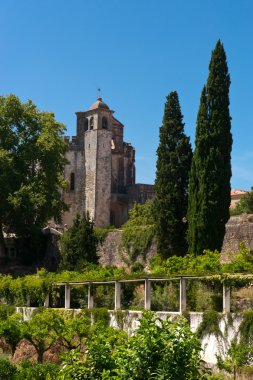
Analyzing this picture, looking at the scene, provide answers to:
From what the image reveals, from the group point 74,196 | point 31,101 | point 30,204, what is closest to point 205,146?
point 30,204

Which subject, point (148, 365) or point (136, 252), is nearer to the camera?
point (148, 365)

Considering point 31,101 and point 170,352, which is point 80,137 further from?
point 170,352

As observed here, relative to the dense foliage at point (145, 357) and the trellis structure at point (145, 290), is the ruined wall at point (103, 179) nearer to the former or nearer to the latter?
the trellis structure at point (145, 290)

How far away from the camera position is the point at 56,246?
42062mm

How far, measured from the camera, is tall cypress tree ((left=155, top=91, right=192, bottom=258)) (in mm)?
32281

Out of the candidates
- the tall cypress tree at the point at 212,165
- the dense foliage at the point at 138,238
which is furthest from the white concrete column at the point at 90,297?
the dense foliage at the point at 138,238

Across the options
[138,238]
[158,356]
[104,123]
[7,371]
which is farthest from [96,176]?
[158,356]

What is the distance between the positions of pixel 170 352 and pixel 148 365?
409 mm

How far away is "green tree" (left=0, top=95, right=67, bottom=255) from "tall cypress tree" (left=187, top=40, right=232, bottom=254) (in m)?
13.0

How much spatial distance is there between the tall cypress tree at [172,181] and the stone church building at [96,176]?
83.5ft

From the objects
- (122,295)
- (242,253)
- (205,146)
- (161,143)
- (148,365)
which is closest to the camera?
(148,365)

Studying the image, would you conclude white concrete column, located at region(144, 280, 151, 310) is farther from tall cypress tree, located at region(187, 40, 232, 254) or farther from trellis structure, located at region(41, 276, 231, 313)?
tall cypress tree, located at region(187, 40, 232, 254)

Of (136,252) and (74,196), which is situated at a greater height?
(74,196)

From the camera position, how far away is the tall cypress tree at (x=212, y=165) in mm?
29203
